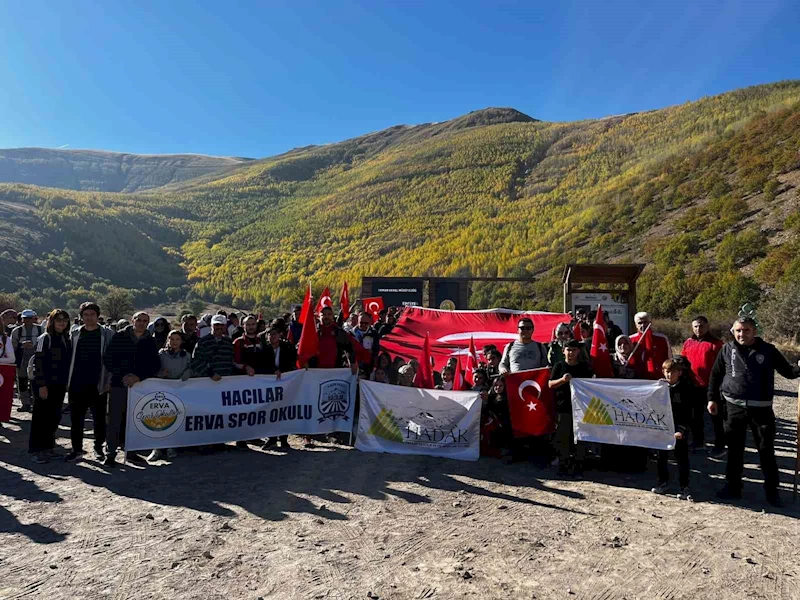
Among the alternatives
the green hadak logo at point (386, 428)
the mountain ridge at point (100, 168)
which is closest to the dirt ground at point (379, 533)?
the green hadak logo at point (386, 428)

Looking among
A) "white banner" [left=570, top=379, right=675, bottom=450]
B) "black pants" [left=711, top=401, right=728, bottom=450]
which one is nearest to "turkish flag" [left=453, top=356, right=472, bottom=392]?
"white banner" [left=570, top=379, right=675, bottom=450]

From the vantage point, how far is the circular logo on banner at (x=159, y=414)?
22.7ft

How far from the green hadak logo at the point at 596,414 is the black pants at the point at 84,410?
5999mm

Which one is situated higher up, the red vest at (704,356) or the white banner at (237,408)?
the red vest at (704,356)

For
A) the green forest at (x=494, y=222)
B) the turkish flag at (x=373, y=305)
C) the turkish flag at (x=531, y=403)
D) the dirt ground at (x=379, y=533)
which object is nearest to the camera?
the dirt ground at (x=379, y=533)

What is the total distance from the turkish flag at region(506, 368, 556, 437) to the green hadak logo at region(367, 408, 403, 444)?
60.5 inches

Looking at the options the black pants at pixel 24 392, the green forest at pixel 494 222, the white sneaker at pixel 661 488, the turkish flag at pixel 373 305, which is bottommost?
the white sneaker at pixel 661 488

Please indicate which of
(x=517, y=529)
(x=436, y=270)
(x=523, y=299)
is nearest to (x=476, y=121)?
(x=436, y=270)

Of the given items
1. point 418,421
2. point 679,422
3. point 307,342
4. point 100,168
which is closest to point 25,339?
point 307,342

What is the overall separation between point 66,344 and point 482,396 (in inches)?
208

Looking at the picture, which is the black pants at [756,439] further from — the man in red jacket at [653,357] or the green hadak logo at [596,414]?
the man in red jacket at [653,357]

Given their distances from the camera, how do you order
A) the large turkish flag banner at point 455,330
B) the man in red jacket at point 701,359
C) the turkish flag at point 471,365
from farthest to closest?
the large turkish flag banner at point 455,330
the turkish flag at point 471,365
the man in red jacket at point 701,359

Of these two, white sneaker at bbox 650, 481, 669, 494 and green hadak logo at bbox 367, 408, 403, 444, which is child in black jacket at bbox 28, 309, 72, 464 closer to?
green hadak logo at bbox 367, 408, 403, 444

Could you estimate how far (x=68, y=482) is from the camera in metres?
6.06
